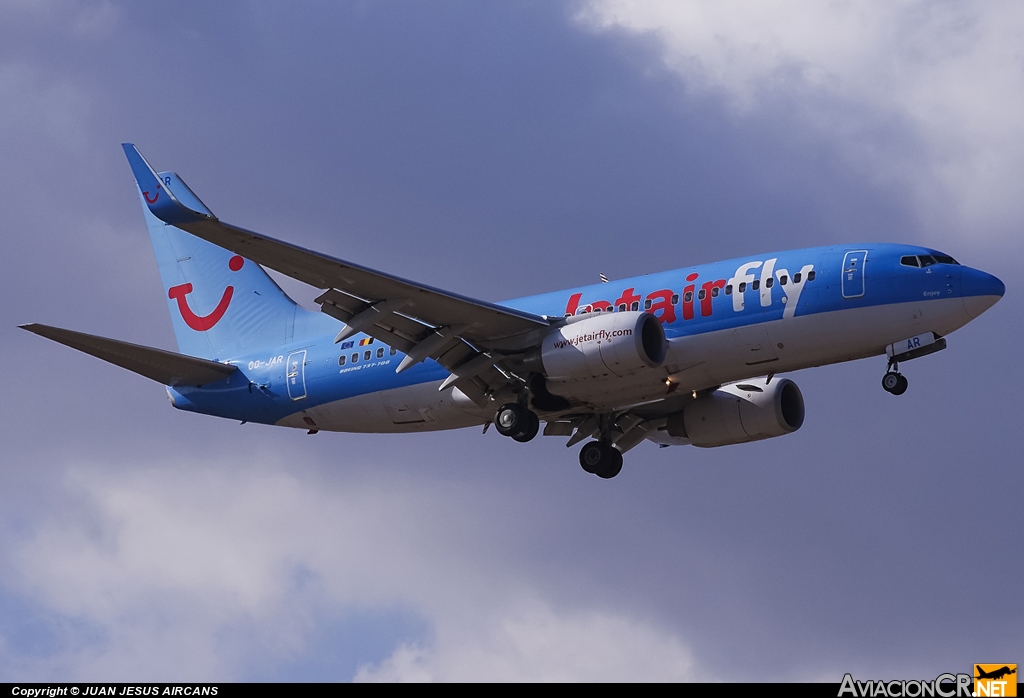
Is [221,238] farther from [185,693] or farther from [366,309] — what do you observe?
[185,693]

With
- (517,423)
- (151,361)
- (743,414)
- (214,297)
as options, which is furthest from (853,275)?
(214,297)

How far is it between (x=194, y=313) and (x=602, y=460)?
1593 centimetres

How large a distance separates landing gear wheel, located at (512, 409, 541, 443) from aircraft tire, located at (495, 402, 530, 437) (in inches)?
1.6

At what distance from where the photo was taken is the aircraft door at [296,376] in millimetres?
44719

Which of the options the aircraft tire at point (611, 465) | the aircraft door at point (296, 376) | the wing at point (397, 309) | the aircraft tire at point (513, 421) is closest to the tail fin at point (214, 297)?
the aircraft door at point (296, 376)

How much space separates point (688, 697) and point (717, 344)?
42.6 feet

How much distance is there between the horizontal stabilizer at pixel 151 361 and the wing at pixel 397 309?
5227 millimetres

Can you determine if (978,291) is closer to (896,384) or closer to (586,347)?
(896,384)

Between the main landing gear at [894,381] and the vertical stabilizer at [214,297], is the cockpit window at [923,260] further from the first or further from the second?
the vertical stabilizer at [214,297]

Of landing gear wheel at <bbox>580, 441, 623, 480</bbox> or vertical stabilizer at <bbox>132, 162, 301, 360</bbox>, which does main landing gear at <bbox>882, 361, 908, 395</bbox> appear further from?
vertical stabilizer at <bbox>132, 162, 301, 360</bbox>

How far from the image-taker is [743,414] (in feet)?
Answer: 148

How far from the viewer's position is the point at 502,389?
137 feet

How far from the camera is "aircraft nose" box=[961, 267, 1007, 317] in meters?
38.0

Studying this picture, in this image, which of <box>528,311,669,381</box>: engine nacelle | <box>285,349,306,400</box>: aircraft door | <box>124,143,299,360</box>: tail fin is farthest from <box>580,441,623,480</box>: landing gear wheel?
<box>124,143,299,360</box>: tail fin
